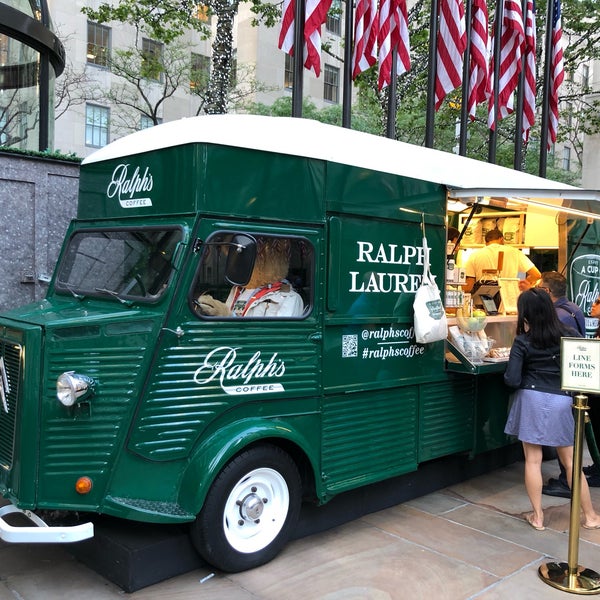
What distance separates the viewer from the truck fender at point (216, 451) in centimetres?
367

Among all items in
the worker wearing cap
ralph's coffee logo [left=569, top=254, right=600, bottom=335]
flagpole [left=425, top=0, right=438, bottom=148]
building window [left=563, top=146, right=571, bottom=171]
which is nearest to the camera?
the worker wearing cap

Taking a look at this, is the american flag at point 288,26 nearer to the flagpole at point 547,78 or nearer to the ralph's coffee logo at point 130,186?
the ralph's coffee logo at point 130,186

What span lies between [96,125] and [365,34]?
17005 mm

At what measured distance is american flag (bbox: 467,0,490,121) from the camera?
370 inches

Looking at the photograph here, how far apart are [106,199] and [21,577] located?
257cm

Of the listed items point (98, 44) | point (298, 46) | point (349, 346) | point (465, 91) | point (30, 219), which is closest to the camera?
point (349, 346)

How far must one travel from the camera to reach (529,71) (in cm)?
1084

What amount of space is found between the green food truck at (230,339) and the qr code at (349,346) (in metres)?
0.01

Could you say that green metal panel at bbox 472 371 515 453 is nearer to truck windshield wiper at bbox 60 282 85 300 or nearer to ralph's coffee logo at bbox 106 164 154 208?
ralph's coffee logo at bbox 106 164 154 208

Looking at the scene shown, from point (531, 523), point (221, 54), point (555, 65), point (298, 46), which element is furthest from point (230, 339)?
point (555, 65)

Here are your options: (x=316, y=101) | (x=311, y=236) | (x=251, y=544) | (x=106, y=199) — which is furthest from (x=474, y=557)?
(x=316, y=101)

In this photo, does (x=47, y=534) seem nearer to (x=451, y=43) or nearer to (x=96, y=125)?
(x=451, y=43)

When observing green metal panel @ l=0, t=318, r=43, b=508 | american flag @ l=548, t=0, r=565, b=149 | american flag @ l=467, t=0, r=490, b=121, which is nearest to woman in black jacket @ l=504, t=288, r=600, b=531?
green metal panel @ l=0, t=318, r=43, b=508

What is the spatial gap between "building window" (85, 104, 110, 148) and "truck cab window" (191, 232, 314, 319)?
66.3 feet
